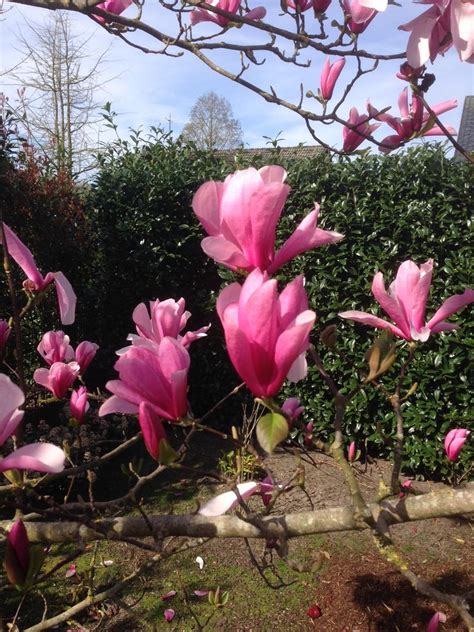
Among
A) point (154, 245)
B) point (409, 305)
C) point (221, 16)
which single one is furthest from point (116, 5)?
point (154, 245)

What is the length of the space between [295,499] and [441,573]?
1.15 m

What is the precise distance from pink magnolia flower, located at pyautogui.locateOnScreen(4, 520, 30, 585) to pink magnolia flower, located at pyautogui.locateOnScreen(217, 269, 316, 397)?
0.42 meters

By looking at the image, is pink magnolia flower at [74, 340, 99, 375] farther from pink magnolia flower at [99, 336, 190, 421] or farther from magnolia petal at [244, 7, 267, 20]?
magnolia petal at [244, 7, 267, 20]

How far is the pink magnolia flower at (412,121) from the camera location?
125 cm

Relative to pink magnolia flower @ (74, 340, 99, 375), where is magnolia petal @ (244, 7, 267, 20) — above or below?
above

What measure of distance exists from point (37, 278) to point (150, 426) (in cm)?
51

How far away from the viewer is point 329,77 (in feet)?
5.85

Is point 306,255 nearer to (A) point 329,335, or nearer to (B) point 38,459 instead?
(A) point 329,335

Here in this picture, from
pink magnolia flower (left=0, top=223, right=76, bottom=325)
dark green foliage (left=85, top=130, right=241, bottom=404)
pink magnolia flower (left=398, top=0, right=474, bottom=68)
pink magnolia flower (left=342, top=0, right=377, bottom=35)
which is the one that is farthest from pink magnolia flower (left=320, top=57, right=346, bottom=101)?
dark green foliage (left=85, top=130, right=241, bottom=404)

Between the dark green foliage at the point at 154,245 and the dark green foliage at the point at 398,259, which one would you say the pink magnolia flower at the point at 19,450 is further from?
the dark green foliage at the point at 154,245

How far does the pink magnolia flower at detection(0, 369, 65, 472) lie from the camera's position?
0.59 meters

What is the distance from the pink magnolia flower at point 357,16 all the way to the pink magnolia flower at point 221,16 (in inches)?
10.2

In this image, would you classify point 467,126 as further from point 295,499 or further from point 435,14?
point 435,14

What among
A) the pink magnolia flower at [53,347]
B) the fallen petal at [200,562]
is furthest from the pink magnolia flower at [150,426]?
the fallen petal at [200,562]
